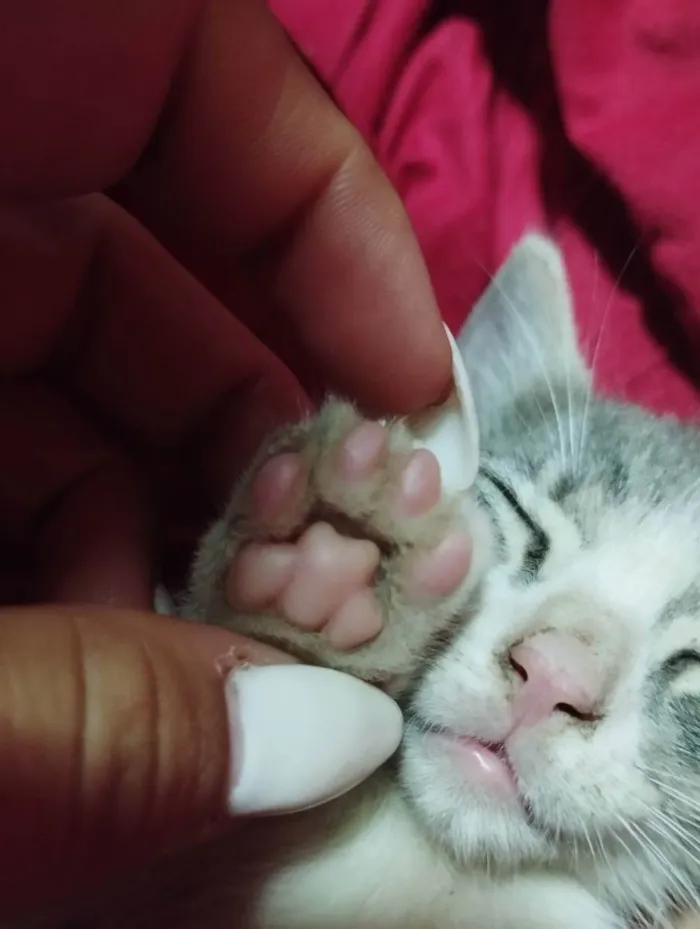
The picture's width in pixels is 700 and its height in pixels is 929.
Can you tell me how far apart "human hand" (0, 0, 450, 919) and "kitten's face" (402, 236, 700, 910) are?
9cm

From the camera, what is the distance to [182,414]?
0.99 meters

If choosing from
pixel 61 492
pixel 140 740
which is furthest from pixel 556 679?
pixel 61 492

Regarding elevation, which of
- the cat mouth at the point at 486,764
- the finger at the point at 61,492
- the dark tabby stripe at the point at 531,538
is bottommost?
the cat mouth at the point at 486,764

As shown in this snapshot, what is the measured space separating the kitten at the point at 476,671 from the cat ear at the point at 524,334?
0.12m

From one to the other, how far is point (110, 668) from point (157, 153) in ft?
1.48

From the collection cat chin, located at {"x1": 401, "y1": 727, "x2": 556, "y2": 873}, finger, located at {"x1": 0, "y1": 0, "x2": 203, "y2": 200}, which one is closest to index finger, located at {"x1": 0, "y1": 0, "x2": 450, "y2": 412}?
finger, located at {"x1": 0, "y1": 0, "x2": 203, "y2": 200}

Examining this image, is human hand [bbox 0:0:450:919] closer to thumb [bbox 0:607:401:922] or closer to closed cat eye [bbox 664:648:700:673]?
thumb [bbox 0:607:401:922]

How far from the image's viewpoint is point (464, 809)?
66 centimetres

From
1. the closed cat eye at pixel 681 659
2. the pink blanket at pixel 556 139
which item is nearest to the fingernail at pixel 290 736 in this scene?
the closed cat eye at pixel 681 659

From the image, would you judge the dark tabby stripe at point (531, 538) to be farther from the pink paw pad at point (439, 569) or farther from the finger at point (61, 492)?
the finger at point (61, 492)

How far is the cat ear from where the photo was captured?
0.87 meters

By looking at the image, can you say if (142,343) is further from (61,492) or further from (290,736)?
(290,736)

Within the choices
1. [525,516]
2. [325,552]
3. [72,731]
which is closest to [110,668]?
[72,731]

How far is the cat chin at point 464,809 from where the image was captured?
2.15ft
